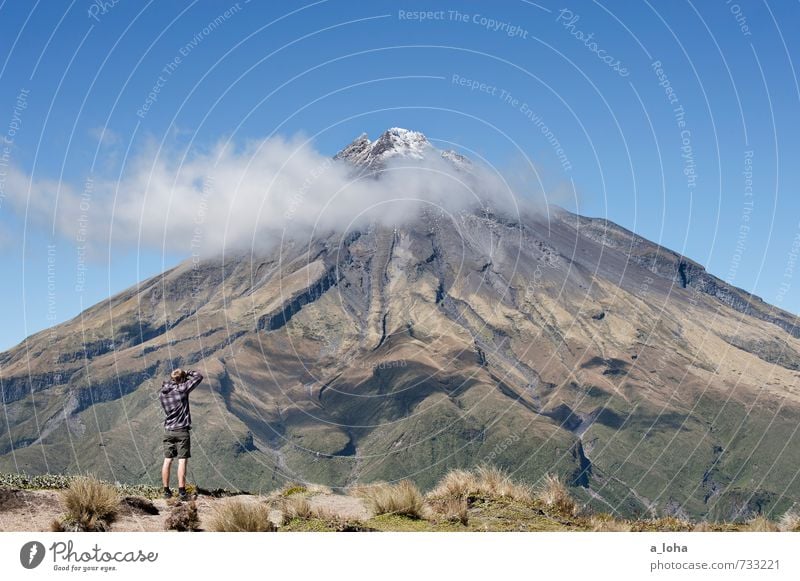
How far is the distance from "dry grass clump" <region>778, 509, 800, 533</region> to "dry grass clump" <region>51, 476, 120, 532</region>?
14.7m

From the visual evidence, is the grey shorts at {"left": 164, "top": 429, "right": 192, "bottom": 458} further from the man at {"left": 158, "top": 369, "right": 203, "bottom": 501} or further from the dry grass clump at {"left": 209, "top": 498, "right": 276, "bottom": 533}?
the dry grass clump at {"left": 209, "top": 498, "right": 276, "bottom": 533}

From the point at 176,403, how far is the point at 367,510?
193 inches

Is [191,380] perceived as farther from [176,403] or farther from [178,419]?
[178,419]

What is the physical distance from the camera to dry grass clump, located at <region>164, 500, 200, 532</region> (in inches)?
594

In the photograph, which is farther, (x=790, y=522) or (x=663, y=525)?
(x=790, y=522)

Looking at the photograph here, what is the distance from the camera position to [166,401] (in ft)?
59.9

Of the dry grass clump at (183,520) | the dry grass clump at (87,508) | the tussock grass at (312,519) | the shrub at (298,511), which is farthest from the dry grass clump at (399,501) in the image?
the dry grass clump at (87,508)

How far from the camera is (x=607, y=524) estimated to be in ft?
58.7

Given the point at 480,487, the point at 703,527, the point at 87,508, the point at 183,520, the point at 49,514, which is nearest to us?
the point at 87,508

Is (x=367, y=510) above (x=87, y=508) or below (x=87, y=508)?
below

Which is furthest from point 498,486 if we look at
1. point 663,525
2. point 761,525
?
point 761,525
